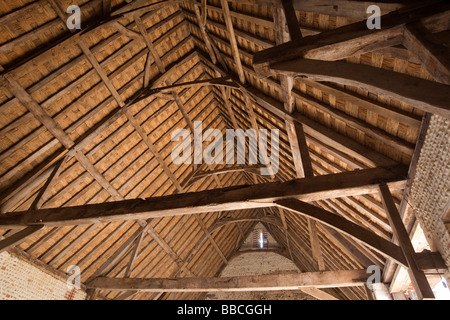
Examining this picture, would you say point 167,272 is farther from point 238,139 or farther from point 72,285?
point 238,139

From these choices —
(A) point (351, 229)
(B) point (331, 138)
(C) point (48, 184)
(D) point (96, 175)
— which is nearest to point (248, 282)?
(A) point (351, 229)

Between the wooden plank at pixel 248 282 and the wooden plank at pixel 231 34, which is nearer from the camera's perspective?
the wooden plank at pixel 231 34

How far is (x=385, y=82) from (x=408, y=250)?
1.85 m

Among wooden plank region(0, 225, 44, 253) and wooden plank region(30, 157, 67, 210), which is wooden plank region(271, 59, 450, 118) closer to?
wooden plank region(0, 225, 44, 253)

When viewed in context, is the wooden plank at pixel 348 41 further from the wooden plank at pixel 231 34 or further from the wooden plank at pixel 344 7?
the wooden plank at pixel 231 34

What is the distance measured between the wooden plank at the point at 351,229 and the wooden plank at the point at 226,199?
103 mm

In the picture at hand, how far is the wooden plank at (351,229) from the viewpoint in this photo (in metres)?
2.90

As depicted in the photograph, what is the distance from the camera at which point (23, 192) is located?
4.85m

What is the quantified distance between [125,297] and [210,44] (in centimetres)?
722

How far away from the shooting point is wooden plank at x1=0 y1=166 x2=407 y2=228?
3.09 meters

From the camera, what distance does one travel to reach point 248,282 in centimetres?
593

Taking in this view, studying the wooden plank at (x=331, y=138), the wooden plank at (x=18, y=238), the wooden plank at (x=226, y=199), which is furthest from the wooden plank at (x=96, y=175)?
the wooden plank at (x=331, y=138)

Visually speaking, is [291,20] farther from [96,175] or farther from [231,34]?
[96,175]

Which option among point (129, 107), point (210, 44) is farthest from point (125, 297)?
point (210, 44)
